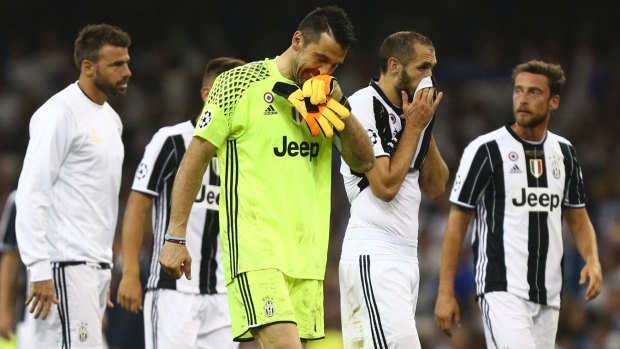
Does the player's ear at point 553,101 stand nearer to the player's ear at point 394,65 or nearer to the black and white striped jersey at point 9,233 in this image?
the player's ear at point 394,65

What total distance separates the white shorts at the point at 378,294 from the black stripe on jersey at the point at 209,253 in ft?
4.68

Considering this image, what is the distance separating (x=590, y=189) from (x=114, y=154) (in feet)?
30.3

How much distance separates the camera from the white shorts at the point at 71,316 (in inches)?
277

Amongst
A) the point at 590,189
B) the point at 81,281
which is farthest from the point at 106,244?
the point at 590,189

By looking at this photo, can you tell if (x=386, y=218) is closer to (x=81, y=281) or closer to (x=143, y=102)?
(x=81, y=281)

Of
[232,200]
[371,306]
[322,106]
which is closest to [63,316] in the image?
[232,200]

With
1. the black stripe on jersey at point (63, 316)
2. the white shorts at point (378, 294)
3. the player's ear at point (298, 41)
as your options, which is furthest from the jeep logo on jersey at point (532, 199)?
the black stripe on jersey at point (63, 316)

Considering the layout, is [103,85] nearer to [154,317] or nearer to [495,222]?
[154,317]

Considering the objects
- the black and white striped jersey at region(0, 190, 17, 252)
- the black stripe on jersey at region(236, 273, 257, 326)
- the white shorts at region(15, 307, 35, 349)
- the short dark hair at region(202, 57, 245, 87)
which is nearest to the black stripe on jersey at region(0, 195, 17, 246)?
the black and white striped jersey at region(0, 190, 17, 252)

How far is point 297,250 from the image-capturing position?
589 centimetres

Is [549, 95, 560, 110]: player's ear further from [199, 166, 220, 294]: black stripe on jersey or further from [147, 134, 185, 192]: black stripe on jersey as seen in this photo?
[147, 134, 185, 192]: black stripe on jersey

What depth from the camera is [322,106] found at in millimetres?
5754

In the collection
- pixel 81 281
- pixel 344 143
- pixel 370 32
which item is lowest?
pixel 81 281

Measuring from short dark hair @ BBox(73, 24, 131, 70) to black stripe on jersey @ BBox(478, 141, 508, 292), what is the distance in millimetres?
2595
